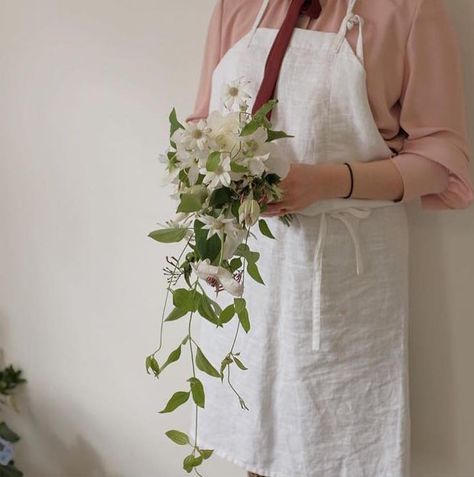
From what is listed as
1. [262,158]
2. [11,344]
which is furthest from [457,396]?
[11,344]

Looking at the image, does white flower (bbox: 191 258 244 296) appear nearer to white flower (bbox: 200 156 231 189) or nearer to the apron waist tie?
white flower (bbox: 200 156 231 189)

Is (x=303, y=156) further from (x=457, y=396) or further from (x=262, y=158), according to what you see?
(x=457, y=396)

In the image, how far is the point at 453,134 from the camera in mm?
904

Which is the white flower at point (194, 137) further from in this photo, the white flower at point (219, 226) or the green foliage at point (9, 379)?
the green foliage at point (9, 379)

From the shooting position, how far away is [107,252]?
4.64 feet

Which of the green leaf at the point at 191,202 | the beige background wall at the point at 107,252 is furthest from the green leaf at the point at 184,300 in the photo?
the beige background wall at the point at 107,252

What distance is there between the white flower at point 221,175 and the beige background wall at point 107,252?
1.55 ft

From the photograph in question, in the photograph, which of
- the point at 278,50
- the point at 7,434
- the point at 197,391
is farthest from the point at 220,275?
the point at 7,434

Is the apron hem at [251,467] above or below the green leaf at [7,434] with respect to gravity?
above

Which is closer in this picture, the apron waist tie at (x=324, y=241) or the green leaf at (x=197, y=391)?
the green leaf at (x=197, y=391)

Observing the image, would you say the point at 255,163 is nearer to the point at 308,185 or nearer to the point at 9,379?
the point at 308,185

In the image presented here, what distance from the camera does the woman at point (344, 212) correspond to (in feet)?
2.93

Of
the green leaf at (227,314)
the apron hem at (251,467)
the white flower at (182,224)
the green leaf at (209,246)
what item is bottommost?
the apron hem at (251,467)

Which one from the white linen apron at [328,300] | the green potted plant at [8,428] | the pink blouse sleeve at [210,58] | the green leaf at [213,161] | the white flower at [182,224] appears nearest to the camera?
the green leaf at [213,161]
